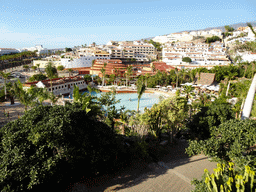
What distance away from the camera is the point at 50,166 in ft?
20.5

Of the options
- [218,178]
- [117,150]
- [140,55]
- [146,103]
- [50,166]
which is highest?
[140,55]

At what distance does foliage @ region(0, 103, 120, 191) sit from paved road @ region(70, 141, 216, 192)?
76 cm

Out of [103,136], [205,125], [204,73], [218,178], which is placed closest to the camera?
[218,178]

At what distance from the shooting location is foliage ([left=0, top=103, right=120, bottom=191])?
585 centimetres

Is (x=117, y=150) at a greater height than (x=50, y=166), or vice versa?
(x=50, y=166)

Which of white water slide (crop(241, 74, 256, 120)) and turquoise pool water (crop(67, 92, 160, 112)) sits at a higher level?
white water slide (crop(241, 74, 256, 120))

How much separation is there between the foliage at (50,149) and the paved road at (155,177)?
759 millimetres

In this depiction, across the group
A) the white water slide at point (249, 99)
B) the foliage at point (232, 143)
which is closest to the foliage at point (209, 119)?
the white water slide at point (249, 99)

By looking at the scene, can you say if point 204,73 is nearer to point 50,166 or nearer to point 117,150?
point 117,150

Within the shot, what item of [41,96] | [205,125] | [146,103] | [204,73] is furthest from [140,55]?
[205,125]

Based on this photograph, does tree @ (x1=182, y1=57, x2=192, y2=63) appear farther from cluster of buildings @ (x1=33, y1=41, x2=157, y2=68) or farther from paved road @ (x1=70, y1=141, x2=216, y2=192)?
paved road @ (x1=70, y1=141, x2=216, y2=192)

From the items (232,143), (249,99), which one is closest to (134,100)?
(249,99)

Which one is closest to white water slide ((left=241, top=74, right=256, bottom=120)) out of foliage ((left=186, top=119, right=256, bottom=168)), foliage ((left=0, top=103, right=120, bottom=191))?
foliage ((left=186, top=119, right=256, bottom=168))

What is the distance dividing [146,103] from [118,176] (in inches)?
802
